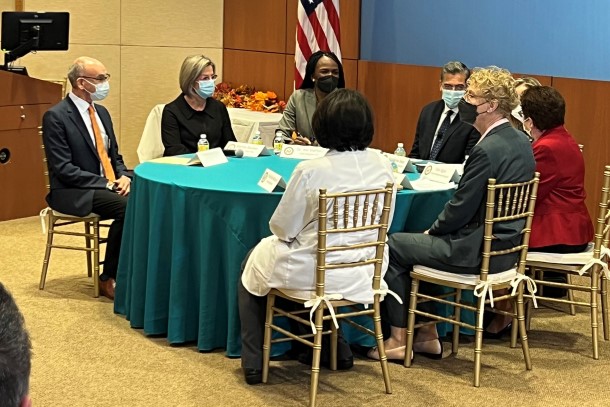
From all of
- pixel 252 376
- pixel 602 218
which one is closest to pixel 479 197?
pixel 602 218

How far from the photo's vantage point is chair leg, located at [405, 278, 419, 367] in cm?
449

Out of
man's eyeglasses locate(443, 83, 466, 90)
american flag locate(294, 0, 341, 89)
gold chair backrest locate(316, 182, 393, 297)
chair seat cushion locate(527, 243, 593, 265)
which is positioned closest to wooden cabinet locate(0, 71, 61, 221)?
american flag locate(294, 0, 341, 89)

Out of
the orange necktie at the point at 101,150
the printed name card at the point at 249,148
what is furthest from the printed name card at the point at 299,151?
the orange necktie at the point at 101,150

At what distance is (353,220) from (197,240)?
97 cm

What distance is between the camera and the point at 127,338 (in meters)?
4.91

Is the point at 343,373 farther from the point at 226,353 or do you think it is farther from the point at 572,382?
the point at 572,382

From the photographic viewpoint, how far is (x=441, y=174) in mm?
5031

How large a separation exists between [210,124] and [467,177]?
2303mm

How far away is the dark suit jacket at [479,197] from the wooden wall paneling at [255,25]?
5.54 meters

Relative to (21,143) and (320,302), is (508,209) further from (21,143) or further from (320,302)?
(21,143)

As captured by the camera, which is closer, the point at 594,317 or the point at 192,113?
the point at 594,317

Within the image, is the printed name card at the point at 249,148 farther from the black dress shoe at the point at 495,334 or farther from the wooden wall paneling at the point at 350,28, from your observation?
the wooden wall paneling at the point at 350,28

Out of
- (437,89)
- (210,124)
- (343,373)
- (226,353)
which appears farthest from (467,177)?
(437,89)

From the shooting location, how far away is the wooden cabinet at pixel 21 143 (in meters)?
7.44
